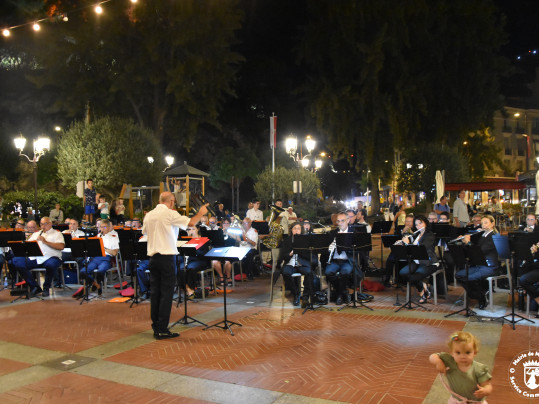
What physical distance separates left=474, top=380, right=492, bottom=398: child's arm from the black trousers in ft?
14.4

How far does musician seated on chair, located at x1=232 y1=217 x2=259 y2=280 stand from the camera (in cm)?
1122

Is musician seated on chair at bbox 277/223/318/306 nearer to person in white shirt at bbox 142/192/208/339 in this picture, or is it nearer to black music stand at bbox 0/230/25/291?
person in white shirt at bbox 142/192/208/339

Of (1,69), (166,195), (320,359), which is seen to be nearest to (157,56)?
(1,69)

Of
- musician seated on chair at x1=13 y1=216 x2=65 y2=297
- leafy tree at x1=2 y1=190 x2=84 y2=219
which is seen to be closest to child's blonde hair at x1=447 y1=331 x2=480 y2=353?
musician seated on chair at x1=13 y1=216 x2=65 y2=297

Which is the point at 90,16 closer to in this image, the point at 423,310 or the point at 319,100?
the point at 319,100

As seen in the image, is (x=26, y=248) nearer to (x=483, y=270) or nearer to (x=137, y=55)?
(x=483, y=270)

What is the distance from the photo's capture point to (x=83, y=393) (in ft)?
15.2

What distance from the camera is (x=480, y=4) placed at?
19.7m

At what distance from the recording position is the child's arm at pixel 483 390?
2.99 meters

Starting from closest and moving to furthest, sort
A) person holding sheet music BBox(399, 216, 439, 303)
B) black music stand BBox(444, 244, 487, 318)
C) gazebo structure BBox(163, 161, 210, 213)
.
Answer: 1. black music stand BBox(444, 244, 487, 318)
2. person holding sheet music BBox(399, 216, 439, 303)
3. gazebo structure BBox(163, 161, 210, 213)

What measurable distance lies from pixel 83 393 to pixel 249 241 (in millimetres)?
6758

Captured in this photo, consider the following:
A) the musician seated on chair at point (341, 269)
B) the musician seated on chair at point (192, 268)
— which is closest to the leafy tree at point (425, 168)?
the musician seated on chair at point (341, 269)

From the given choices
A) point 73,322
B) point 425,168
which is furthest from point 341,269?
point 425,168

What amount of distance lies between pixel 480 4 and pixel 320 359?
19.3 metres
